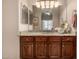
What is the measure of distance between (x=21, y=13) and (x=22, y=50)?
1.32 m

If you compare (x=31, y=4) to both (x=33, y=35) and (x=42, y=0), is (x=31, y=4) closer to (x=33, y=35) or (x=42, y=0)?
(x=42, y=0)

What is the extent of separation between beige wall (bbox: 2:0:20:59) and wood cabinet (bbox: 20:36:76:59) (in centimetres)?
23

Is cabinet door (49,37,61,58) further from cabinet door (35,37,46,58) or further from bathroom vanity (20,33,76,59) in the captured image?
cabinet door (35,37,46,58)

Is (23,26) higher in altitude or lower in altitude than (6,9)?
lower

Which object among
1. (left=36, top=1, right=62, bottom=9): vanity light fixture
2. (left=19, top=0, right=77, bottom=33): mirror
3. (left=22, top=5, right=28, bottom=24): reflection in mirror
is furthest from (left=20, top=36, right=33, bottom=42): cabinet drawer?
(left=36, top=1, right=62, bottom=9): vanity light fixture

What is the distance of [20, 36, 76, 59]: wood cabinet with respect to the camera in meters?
5.57

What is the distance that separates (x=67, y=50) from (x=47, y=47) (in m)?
0.68

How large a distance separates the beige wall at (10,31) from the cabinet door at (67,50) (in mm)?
1522

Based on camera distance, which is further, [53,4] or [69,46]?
[53,4]

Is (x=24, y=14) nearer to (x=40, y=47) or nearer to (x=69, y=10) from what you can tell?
(x=40, y=47)

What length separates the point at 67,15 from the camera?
243 inches

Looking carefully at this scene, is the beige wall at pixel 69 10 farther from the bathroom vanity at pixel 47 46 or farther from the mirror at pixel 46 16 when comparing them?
the bathroom vanity at pixel 47 46

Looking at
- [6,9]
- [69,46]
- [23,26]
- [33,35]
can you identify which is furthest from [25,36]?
[69,46]

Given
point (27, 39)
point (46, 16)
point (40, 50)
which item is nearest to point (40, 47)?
point (40, 50)
